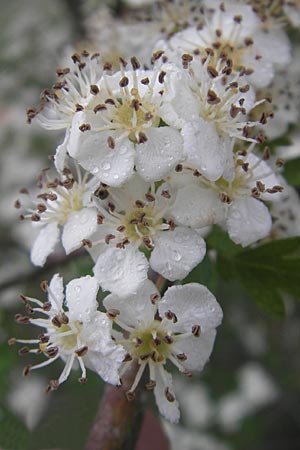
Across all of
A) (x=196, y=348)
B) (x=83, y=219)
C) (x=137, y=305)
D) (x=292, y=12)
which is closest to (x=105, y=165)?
(x=83, y=219)

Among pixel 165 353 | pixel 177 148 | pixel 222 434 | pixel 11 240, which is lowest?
pixel 222 434

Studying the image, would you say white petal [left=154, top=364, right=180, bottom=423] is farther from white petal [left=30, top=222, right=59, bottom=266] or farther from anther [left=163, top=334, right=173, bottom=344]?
white petal [left=30, top=222, right=59, bottom=266]

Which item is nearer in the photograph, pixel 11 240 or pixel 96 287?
pixel 96 287

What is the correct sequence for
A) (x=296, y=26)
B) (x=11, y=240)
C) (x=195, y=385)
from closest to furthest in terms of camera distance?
(x=296, y=26)
(x=11, y=240)
(x=195, y=385)

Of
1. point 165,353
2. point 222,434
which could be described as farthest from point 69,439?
point 222,434

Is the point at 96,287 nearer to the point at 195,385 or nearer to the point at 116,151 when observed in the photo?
the point at 116,151

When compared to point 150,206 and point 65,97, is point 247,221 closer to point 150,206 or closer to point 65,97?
point 150,206

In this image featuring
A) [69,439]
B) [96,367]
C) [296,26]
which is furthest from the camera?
[296,26]

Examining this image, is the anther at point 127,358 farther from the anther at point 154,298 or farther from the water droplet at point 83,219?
the water droplet at point 83,219
